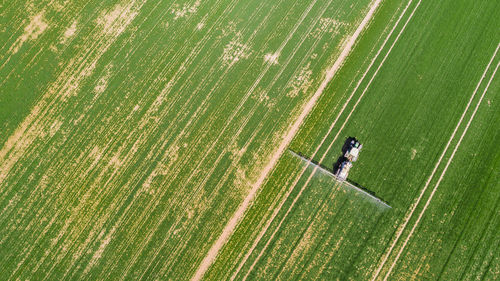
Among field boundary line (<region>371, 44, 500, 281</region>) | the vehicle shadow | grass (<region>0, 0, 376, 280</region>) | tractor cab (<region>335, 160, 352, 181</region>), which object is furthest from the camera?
the vehicle shadow

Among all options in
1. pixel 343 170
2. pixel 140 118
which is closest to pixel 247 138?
pixel 343 170

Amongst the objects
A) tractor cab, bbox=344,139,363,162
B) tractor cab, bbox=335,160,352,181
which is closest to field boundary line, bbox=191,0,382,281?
tractor cab, bbox=344,139,363,162

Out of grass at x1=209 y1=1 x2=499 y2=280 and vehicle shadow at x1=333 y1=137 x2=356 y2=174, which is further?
vehicle shadow at x1=333 y1=137 x2=356 y2=174

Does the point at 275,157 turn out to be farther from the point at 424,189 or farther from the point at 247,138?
the point at 424,189

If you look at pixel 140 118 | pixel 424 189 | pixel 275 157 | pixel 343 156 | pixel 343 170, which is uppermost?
pixel 424 189

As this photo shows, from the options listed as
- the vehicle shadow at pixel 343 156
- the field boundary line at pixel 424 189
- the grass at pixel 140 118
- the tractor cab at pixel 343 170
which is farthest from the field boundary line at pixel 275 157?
the field boundary line at pixel 424 189

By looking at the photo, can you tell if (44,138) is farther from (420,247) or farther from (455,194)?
(455,194)

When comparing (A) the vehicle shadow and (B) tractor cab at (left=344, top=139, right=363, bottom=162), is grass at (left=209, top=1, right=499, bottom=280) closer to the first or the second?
(A) the vehicle shadow
